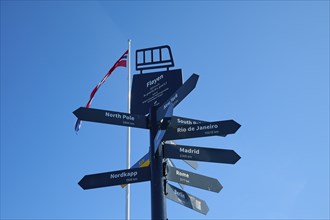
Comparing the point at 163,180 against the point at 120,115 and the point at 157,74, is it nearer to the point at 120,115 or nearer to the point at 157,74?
the point at 120,115

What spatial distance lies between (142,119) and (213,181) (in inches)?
44.8

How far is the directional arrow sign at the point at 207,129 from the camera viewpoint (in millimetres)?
4777

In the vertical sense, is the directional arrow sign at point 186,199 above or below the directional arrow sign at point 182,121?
below

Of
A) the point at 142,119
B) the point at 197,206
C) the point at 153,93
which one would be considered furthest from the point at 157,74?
→ the point at 197,206

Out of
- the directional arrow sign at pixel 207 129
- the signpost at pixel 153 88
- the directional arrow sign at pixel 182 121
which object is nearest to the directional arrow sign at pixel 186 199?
the directional arrow sign at pixel 207 129

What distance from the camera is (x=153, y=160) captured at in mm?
4754

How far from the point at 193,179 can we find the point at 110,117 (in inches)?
48.4

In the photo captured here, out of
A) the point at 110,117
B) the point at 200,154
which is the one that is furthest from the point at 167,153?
the point at 110,117

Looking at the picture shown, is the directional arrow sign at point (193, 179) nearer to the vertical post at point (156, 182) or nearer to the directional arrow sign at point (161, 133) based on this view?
the vertical post at point (156, 182)

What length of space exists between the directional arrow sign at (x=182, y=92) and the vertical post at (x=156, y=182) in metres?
0.21

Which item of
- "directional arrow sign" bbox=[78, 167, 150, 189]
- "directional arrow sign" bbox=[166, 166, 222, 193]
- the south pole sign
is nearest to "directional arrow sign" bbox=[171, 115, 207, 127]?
the south pole sign

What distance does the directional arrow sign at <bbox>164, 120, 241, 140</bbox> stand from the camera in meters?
4.78

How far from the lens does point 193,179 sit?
505cm

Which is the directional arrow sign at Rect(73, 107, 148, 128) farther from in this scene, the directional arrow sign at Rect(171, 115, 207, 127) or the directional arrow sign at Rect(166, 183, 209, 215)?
the directional arrow sign at Rect(166, 183, 209, 215)
